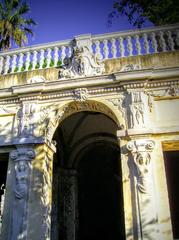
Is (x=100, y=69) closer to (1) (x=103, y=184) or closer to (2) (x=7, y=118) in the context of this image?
(2) (x=7, y=118)

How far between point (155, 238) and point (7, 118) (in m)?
5.07

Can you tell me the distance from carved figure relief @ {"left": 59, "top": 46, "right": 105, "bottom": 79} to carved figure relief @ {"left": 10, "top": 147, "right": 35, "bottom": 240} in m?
2.48

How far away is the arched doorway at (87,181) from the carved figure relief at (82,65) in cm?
281

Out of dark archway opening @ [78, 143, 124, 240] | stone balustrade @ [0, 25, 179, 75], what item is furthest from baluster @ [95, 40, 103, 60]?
dark archway opening @ [78, 143, 124, 240]

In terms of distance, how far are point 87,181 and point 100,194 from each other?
83cm

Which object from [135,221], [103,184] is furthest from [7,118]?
[103,184]

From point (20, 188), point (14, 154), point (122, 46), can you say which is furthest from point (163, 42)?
point (20, 188)

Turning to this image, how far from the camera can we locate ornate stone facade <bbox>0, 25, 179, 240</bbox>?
6.41m

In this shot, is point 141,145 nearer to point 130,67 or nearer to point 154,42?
point 130,67

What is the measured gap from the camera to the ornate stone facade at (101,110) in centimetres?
641

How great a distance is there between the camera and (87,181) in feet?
41.7

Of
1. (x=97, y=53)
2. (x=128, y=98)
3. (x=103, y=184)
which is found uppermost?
(x=97, y=53)

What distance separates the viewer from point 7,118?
26.5ft

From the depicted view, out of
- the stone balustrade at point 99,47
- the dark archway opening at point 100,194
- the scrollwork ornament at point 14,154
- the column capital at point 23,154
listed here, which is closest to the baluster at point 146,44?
the stone balustrade at point 99,47
